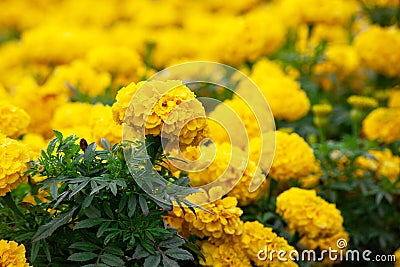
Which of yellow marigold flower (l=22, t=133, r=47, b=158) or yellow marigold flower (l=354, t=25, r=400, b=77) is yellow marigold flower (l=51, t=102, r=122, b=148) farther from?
yellow marigold flower (l=354, t=25, r=400, b=77)

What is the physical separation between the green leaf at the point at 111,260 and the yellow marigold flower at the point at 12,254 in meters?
0.17

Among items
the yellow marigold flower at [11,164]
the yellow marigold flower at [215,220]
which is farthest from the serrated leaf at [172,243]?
the yellow marigold flower at [11,164]

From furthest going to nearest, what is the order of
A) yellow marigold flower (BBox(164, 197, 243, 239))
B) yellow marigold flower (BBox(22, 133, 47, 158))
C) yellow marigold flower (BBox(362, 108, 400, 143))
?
yellow marigold flower (BBox(362, 108, 400, 143)) < yellow marigold flower (BBox(22, 133, 47, 158)) < yellow marigold flower (BBox(164, 197, 243, 239))

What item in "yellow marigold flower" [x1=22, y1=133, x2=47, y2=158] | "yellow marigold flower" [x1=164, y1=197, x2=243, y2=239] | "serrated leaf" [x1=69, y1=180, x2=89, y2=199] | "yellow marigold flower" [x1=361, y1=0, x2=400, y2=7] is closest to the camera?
"serrated leaf" [x1=69, y1=180, x2=89, y2=199]

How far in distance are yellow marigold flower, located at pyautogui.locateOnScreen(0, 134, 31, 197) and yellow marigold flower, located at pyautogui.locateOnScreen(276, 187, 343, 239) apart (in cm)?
73

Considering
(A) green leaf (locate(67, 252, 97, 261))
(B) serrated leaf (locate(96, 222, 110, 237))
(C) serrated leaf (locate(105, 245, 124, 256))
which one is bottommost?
(C) serrated leaf (locate(105, 245, 124, 256))

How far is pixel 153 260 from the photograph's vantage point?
1.35 m

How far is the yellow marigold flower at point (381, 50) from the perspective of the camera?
2.57 metres

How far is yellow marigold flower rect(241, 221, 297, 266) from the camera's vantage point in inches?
62.2

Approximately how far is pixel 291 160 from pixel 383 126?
1.89 ft

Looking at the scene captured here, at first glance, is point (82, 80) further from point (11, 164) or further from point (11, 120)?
point (11, 164)

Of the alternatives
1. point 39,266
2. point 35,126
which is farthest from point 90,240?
point 35,126

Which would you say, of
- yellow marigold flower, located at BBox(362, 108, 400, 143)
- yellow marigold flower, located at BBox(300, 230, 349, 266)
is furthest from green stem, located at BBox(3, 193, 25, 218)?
yellow marigold flower, located at BBox(362, 108, 400, 143)

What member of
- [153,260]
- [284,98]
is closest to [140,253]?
[153,260]
